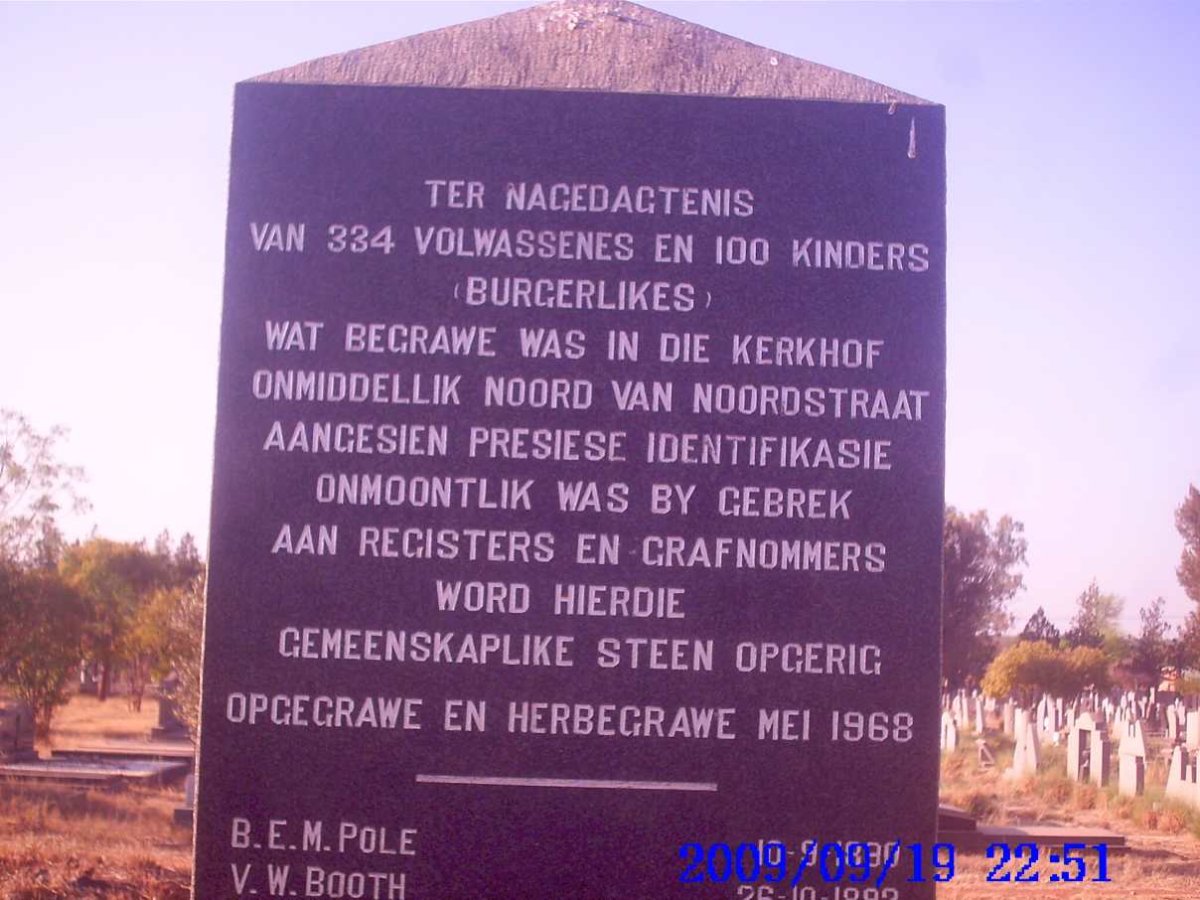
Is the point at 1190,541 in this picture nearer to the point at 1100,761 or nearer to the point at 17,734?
the point at 1100,761

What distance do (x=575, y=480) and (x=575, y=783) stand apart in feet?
3.20

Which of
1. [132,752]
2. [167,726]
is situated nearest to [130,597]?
[167,726]

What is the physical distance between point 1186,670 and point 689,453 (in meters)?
53.1

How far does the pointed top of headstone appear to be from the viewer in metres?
4.45

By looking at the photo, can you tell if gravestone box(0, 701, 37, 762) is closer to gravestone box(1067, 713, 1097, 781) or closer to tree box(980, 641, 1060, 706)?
gravestone box(1067, 713, 1097, 781)

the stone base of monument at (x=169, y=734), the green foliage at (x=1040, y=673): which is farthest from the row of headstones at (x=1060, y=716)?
the stone base of monument at (x=169, y=734)

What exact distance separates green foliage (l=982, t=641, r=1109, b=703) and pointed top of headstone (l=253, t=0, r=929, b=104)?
33.5 metres

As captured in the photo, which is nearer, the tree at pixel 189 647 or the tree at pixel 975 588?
the tree at pixel 189 647

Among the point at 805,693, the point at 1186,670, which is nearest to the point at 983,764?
the point at 805,693

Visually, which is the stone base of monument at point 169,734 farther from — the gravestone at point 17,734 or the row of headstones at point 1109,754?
the row of headstones at point 1109,754

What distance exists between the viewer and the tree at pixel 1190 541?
46062 mm

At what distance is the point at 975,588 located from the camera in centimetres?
3631

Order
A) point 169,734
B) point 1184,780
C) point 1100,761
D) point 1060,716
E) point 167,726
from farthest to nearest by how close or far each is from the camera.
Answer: point 1060,716 < point 167,726 < point 169,734 < point 1100,761 < point 1184,780

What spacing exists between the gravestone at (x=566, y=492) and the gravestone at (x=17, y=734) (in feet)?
60.0
